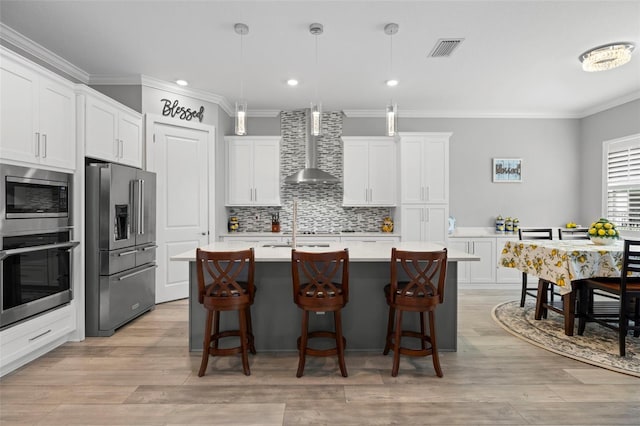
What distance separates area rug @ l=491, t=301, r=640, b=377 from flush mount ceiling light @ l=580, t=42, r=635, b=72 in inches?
107

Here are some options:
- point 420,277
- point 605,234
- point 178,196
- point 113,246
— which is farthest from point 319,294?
point 605,234

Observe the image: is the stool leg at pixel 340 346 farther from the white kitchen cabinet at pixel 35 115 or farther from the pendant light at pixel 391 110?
the white kitchen cabinet at pixel 35 115

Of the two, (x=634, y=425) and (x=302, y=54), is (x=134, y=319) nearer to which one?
(x=302, y=54)

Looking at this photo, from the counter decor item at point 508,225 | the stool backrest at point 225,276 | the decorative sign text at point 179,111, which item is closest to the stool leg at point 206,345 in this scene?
the stool backrest at point 225,276

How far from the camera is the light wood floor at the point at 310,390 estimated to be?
2.09 m

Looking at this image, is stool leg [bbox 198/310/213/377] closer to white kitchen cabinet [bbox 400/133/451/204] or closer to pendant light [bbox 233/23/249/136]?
pendant light [bbox 233/23/249/136]

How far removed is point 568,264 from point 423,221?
2.32 meters

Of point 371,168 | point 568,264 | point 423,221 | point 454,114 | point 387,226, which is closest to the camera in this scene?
point 568,264

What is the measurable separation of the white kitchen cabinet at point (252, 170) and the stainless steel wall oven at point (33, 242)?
2.61 metres

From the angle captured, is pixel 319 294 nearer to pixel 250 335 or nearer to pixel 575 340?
pixel 250 335

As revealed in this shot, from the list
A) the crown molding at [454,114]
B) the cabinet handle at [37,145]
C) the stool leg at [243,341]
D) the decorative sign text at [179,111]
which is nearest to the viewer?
the stool leg at [243,341]

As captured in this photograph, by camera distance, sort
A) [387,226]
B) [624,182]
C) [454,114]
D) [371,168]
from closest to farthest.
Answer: [624,182], [371,168], [387,226], [454,114]

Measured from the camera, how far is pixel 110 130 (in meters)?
3.62

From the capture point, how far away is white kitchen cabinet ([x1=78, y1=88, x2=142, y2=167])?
328cm
